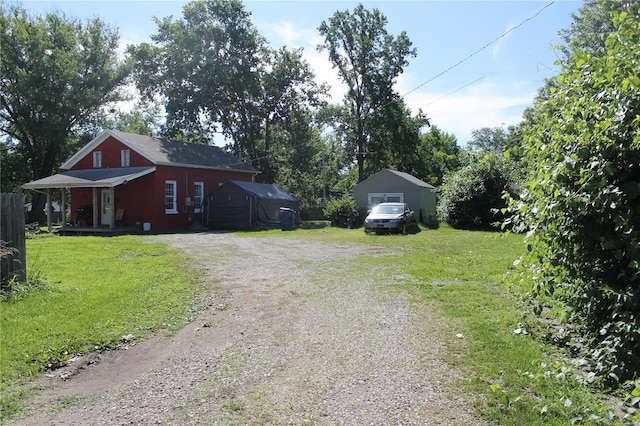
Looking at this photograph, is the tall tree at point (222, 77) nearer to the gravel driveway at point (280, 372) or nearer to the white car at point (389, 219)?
the white car at point (389, 219)

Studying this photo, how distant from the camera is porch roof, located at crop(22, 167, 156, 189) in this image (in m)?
24.1

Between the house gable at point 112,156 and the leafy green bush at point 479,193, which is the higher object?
the house gable at point 112,156

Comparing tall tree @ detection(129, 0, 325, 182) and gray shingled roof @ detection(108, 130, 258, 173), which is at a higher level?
tall tree @ detection(129, 0, 325, 182)

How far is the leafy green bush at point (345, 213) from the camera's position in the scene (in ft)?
94.1

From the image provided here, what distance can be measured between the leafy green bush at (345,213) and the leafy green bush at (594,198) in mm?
23842

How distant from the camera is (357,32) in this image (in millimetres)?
40938

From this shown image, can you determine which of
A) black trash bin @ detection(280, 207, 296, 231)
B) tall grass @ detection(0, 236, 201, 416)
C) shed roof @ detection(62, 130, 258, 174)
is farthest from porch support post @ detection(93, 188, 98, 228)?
tall grass @ detection(0, 236, 201, 416)

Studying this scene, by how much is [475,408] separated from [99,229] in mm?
24512

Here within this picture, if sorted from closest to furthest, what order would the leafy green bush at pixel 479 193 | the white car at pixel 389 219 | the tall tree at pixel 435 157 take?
the white car at pixel 389 219, the leafy green bush at pixel 479 193, the tall tree at pixel 435 157

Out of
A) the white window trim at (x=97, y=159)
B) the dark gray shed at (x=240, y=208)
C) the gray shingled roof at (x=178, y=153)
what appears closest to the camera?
the gray shingled roof at (x=178, y=153)

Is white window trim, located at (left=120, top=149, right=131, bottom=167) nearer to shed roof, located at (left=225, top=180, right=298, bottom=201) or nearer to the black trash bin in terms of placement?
shed roof, located at (left=225, top=180, right=298, bottom=201)

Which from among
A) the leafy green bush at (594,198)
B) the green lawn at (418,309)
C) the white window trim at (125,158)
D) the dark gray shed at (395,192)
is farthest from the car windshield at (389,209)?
the leafy green bush at (594,198)

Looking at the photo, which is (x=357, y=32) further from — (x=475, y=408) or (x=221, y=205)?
(x=475, y=408)

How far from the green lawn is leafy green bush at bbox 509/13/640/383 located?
47 centimetres
